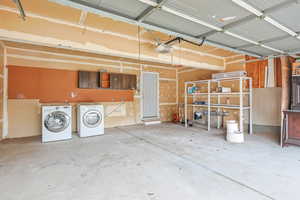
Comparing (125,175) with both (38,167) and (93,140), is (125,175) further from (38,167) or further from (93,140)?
(93,140)

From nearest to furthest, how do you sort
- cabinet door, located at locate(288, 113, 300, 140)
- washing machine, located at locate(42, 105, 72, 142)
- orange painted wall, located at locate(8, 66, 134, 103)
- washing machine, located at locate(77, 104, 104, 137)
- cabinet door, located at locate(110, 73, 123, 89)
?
cabinet door, located at locate(288, 113, 300, 140) < washing machine, located at locate(42, 105, 72, 142) < orange painted wall, located at locate(8, 66, 134, 103) < washing machine, located at locate(77, 104, 104, 137) < cabinet door, located at locate(110, 73, 123, 89)

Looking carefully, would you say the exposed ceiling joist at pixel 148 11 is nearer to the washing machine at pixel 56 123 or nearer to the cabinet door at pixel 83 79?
the washing machine at pixel 56 123

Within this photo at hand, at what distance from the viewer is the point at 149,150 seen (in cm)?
324

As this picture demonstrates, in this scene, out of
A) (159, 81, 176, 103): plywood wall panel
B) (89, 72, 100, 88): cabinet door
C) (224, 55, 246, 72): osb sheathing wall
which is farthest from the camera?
(159, 81, 176, 103): plywood wall panel

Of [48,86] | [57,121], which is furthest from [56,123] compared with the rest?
[48,86]

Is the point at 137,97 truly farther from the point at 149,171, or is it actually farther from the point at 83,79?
the point at 149,171

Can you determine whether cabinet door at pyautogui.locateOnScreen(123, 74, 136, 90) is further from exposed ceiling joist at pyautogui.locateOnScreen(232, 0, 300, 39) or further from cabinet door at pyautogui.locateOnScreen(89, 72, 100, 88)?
exposed ceiling joist at pyautogui.locateOnScreen(232, 0, 300, 39)

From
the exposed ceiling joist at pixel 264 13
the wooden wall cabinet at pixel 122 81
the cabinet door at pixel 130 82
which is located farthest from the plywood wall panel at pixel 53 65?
the exposed ceiling joist at pixel 264 13

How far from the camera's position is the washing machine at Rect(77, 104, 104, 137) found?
439cm

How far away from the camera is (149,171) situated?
230 centimetres

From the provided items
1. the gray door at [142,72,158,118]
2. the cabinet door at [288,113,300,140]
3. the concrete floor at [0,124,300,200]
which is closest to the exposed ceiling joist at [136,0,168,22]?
the concrete floor at [0,124,300,200]

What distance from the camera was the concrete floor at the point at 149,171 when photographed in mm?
1786

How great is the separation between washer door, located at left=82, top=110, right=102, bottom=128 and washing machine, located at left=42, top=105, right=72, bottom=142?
0.44 meters

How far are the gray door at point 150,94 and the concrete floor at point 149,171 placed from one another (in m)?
2.98
